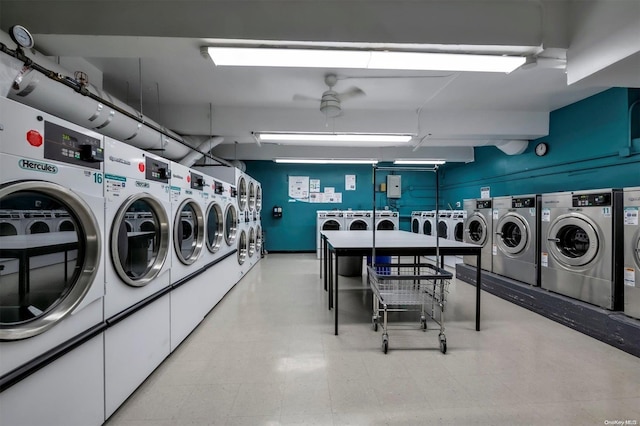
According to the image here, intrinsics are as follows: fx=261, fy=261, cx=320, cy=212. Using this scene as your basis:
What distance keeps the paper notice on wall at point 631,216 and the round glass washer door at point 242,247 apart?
4719 millimetres

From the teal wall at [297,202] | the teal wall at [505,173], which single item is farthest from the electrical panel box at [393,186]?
A: the teal wall at [297,202]

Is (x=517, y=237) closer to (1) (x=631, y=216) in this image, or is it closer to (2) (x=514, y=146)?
(1) (x=631, y=216)

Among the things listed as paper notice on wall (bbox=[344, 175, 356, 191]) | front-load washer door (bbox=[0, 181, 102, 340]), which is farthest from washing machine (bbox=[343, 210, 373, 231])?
front-load washer door (bbox=[0, 181, 102, 340])

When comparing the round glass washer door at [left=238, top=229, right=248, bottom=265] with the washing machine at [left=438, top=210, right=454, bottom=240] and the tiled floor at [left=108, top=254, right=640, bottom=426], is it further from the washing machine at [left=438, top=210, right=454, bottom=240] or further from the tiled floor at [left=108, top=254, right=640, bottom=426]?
the washing machine at [left=438, top=210, right=454, bottom=240]

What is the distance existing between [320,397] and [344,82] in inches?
125

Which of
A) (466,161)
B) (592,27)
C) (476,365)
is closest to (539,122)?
(466,161)

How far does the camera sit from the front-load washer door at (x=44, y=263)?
1134 mm

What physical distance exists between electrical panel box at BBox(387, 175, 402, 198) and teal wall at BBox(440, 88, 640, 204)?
2629 millimetres

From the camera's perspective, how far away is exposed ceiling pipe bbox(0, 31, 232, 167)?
1.56 meters

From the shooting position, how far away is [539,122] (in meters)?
4.14

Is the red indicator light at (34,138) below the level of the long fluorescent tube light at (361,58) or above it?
below

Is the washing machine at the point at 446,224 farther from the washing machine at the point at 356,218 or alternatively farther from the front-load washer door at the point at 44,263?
the front-load washer door at the point at 44,263

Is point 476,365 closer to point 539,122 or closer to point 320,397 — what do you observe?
point 320,397

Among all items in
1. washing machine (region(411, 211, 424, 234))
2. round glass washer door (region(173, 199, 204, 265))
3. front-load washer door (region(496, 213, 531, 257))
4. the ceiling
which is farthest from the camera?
washing machine (region(411, 211, 424, 234))
